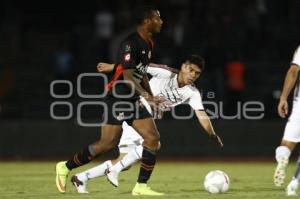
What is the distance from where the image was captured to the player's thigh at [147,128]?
1012 cm

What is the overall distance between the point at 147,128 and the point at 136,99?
0.40m

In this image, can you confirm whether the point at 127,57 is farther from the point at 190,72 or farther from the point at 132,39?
the point at 190,72

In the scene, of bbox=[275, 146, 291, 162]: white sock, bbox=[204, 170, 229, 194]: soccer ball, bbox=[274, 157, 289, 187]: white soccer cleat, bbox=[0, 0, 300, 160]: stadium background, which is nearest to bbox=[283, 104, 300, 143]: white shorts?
bbox=[275, 146, 291, 162]: white sock

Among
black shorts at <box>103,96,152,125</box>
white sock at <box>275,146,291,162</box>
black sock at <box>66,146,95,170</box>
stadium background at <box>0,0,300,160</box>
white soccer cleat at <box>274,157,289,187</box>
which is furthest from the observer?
stadium background at <box>0,0,300,160</box>

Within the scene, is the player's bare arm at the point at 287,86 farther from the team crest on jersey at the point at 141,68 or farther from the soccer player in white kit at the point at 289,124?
the team crest on jersey at the point at 141,68

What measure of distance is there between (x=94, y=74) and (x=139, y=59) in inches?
410

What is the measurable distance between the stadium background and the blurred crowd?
0.09 feet

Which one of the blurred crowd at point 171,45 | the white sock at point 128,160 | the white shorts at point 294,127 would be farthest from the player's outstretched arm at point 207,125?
the blurred crowd at point 171,45

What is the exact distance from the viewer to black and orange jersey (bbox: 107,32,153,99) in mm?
10000

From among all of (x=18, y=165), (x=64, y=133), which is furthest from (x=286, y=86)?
(x=64, y=133)

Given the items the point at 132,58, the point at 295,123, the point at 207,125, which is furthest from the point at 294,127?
the point at 132,58

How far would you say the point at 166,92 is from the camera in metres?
11.3

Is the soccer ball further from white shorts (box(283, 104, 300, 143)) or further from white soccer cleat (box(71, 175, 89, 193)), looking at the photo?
white soccer cleat (box(71, 175, 89, 193))

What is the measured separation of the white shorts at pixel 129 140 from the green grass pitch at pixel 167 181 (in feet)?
1.86
